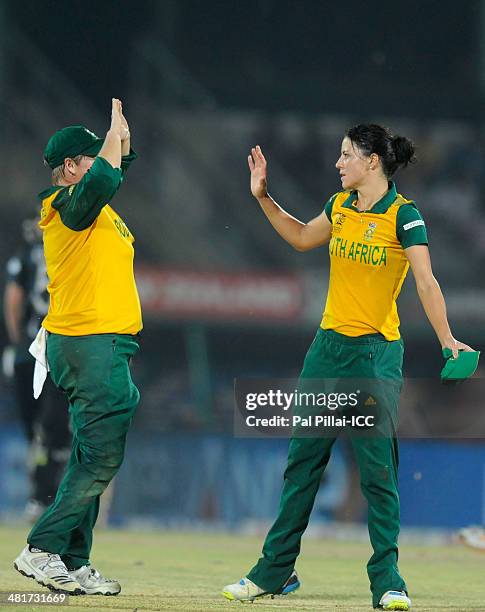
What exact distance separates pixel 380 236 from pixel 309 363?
2.03 feet

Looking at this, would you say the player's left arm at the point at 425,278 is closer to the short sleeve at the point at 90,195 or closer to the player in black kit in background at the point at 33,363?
the short sleeve at the point at 90,195

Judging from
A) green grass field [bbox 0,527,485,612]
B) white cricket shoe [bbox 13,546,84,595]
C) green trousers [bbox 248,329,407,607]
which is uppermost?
green trousers [bbox 248,329,407,607]

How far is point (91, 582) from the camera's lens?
5.54 m

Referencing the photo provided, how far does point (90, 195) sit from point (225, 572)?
9.44ft

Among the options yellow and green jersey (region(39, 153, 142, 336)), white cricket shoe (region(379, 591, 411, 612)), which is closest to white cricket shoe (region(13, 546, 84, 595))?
yellow and green jersey (region(39, 153, 142, 336))

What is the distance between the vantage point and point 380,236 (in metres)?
5.45

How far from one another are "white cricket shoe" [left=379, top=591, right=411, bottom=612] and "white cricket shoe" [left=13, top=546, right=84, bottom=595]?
1253mm

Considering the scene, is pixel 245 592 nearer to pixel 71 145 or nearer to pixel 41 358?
pixel 41 358

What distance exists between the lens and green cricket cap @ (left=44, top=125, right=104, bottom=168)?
218 inches

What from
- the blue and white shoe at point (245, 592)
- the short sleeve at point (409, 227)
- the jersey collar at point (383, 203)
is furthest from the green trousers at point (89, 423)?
the short sleeve at point (409, 227)

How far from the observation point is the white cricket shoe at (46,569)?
5270 mm

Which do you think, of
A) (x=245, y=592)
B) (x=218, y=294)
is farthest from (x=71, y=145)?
(x=218, y=294)

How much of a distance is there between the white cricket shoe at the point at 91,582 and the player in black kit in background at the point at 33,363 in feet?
13.3

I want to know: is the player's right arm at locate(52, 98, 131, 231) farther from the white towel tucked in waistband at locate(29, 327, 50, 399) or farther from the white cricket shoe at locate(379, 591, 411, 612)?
the white cricket shoe at locate(379, 591, 411, 612)
